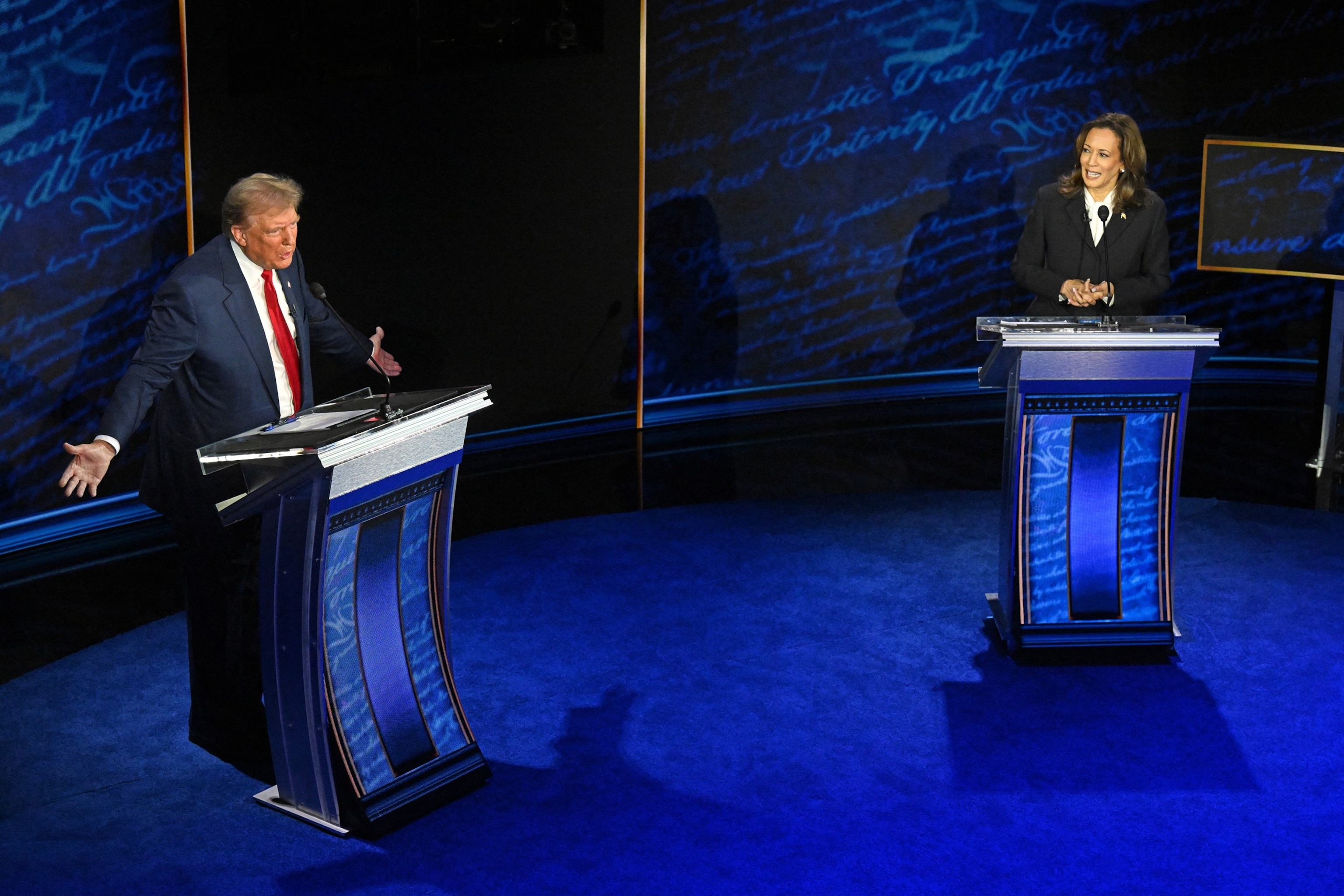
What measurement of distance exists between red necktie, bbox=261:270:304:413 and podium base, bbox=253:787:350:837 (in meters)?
0.90

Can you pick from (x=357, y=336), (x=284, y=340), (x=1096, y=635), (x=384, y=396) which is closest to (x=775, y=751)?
(x=1096, y=635)

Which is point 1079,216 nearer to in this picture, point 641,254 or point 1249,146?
point 1249,146

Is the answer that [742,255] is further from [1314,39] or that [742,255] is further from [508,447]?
[1314,39]

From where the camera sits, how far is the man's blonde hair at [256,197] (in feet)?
10.3

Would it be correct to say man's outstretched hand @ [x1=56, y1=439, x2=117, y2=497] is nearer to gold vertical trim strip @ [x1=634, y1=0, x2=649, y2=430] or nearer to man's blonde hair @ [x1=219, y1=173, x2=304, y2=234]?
man's blonde hair @ [x1=219, y1=173, x2=304, y2=234]

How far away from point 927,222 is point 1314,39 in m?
2.33

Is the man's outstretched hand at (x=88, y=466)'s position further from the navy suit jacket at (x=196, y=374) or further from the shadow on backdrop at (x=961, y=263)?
the shadow on backdrop at (x=961, y=263)

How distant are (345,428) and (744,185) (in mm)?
4942

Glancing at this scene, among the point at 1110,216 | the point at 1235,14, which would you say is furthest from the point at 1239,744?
the point at 1235,14

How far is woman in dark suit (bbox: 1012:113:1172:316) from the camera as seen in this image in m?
4.39

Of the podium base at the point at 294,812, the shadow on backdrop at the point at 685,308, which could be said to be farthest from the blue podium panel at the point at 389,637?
the shadow on backdrop at the point at 685,308

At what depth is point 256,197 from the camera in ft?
10.3

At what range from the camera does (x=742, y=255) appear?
756 cm

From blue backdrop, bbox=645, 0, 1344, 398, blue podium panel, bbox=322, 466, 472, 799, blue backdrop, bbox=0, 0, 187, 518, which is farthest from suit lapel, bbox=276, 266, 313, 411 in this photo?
blue backdrop, bbox=645, 0, 1344, 398
